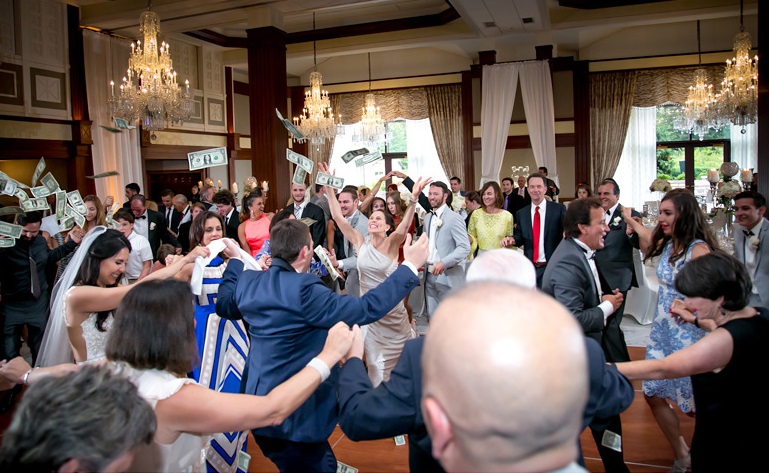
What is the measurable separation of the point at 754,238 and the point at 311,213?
3.77m

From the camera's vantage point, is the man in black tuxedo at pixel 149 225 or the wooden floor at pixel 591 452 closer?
the wooden floor at pixel 591 452

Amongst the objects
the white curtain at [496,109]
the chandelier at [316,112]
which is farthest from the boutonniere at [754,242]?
the chandelier at [316,112]

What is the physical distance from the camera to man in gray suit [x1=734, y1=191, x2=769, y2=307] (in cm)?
406

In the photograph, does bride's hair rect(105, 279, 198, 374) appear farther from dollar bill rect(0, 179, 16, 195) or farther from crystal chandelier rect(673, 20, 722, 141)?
crystal chandelier rect(673, 20, 722, 141)

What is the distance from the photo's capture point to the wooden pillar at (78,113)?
969 centimetres

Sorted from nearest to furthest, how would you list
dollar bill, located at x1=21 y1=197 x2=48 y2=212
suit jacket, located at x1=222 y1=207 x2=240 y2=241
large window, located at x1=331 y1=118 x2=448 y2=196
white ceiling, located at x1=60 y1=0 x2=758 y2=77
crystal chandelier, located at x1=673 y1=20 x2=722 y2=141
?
dollar bill, located at x1=21 y1=197 x2=48 y2=212 < suit jacket, located at x1=222 y1=207 x2=240 y2=241 < white ceiling, located at x1=60 y1=0 x2=758 y2=77 < crystal chandelier, located at x1=673 y1=20 x2=722 y2=141 < large window, located at x1=331 y1=118 x2=448 y2=196

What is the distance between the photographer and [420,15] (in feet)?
37.7

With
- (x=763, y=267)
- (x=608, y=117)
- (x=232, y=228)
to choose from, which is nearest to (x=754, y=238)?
(x=763, y=267)

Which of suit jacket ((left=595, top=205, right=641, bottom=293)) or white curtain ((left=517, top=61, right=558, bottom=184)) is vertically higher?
white curtain ((left=517, top=61, right=558, bottom=184))

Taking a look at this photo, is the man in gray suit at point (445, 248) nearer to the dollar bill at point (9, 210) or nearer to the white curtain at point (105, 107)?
the dollar bill at point (9, 210)

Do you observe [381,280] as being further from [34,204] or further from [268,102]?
[268,102]

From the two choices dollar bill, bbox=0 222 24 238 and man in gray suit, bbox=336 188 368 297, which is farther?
man in gray suit, bbox=336 188 368 297

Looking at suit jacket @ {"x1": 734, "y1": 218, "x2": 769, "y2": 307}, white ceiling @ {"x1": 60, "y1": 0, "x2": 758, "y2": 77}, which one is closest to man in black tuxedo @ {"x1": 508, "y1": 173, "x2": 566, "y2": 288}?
suit jacket @ {"x1": 734, "y1": 218, "x2": 769, "y2": 307}

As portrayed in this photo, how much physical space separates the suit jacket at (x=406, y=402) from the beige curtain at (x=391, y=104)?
550 inches
